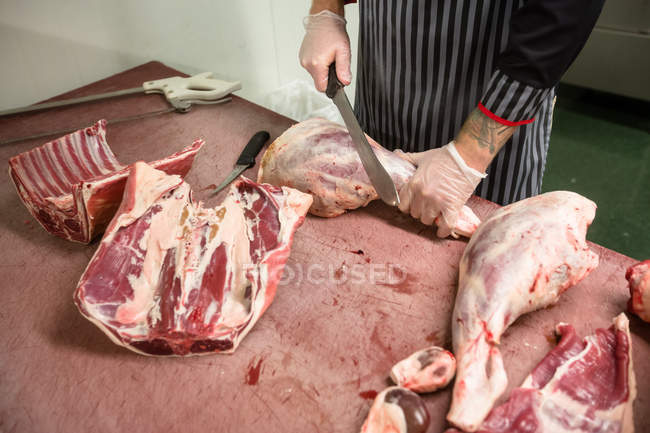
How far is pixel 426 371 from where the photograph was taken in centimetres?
119

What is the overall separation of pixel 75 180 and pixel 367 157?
1.22m

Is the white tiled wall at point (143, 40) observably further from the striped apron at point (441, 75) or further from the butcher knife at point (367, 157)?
the butcher knife at point (367, 157)

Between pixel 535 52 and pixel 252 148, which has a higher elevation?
pixel 535 52

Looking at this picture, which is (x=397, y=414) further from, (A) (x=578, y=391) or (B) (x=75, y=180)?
(B) (x=75, y=180)

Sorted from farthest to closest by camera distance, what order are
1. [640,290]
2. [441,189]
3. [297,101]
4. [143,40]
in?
[297,101] < [143,40] < [441,189] < [640,290]

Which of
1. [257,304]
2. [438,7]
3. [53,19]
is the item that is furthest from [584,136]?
[53,19]

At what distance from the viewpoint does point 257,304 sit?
1.35 m

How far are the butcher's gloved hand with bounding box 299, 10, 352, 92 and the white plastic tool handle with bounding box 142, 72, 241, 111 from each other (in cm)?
67

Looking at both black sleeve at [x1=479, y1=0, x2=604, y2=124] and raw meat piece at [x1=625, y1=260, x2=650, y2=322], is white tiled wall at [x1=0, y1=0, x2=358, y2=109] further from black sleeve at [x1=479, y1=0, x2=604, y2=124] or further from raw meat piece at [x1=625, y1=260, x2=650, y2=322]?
raw meat piece at [x1=625, y1=260, x2=650, y2=322]

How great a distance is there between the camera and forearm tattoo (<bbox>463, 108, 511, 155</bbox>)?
161 cm

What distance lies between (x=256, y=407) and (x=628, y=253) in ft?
9.81

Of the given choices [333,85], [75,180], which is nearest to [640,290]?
[333,85]

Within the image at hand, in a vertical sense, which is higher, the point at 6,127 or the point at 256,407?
the point at 6,127

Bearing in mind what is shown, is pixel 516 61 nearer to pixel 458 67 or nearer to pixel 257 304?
pixel 458 67
